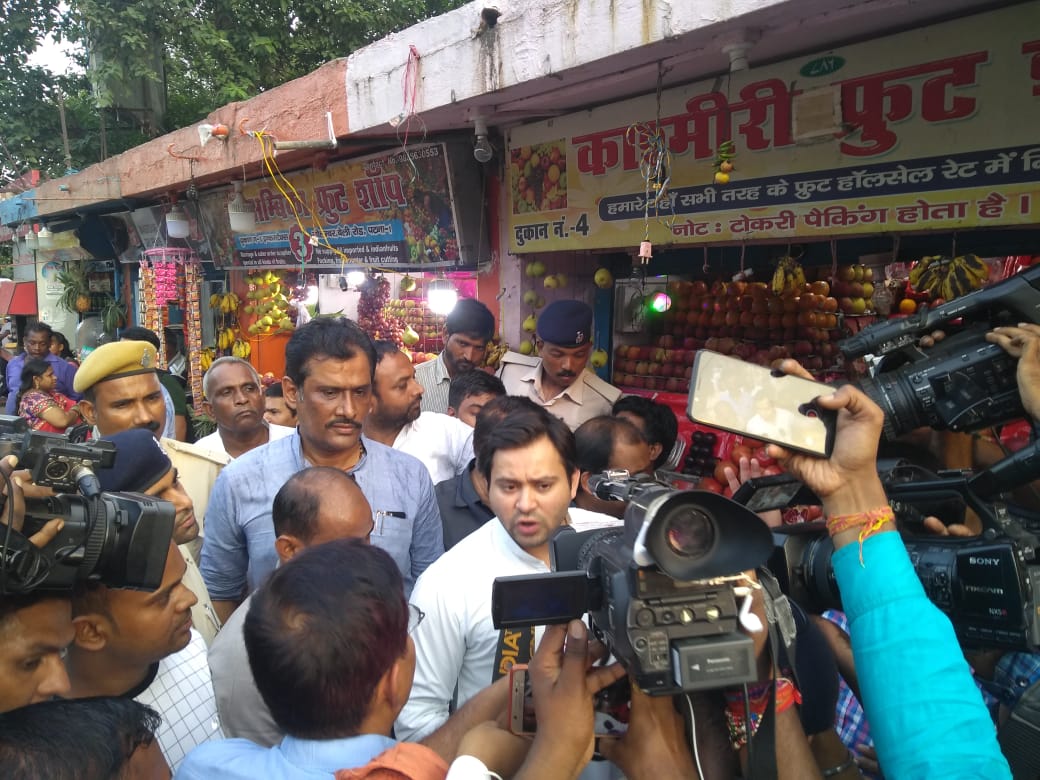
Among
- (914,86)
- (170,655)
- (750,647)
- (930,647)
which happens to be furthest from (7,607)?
(914,86)

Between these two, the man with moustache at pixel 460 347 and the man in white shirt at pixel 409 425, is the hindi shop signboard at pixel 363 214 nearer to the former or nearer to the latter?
the man with moustache at pixel 460 347

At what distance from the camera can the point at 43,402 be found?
19.2ft

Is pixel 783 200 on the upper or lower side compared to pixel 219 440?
upper

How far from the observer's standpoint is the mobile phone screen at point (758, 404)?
114 cm

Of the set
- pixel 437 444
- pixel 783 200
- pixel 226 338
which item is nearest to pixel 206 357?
pixel 226 338

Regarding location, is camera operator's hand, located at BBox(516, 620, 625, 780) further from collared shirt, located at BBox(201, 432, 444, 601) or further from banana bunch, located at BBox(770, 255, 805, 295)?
banana bunch, located at BBox(770, 255, 805, 295)

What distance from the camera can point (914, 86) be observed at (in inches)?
114

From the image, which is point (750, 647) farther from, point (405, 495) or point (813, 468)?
point (405, 495)

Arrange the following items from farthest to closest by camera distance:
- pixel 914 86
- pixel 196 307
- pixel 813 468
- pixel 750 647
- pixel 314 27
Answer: pixel 314 27
pixel 196 307
pixel 914 86
pixel 813 468
pixel 750 647

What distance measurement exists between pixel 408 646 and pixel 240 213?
6.89 meters

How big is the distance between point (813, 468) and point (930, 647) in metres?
0.32

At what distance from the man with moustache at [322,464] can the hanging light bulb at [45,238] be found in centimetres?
1151

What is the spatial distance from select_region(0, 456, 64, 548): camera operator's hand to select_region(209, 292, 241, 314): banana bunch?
823 centimetres

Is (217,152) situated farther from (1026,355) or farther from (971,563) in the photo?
(971,563)
